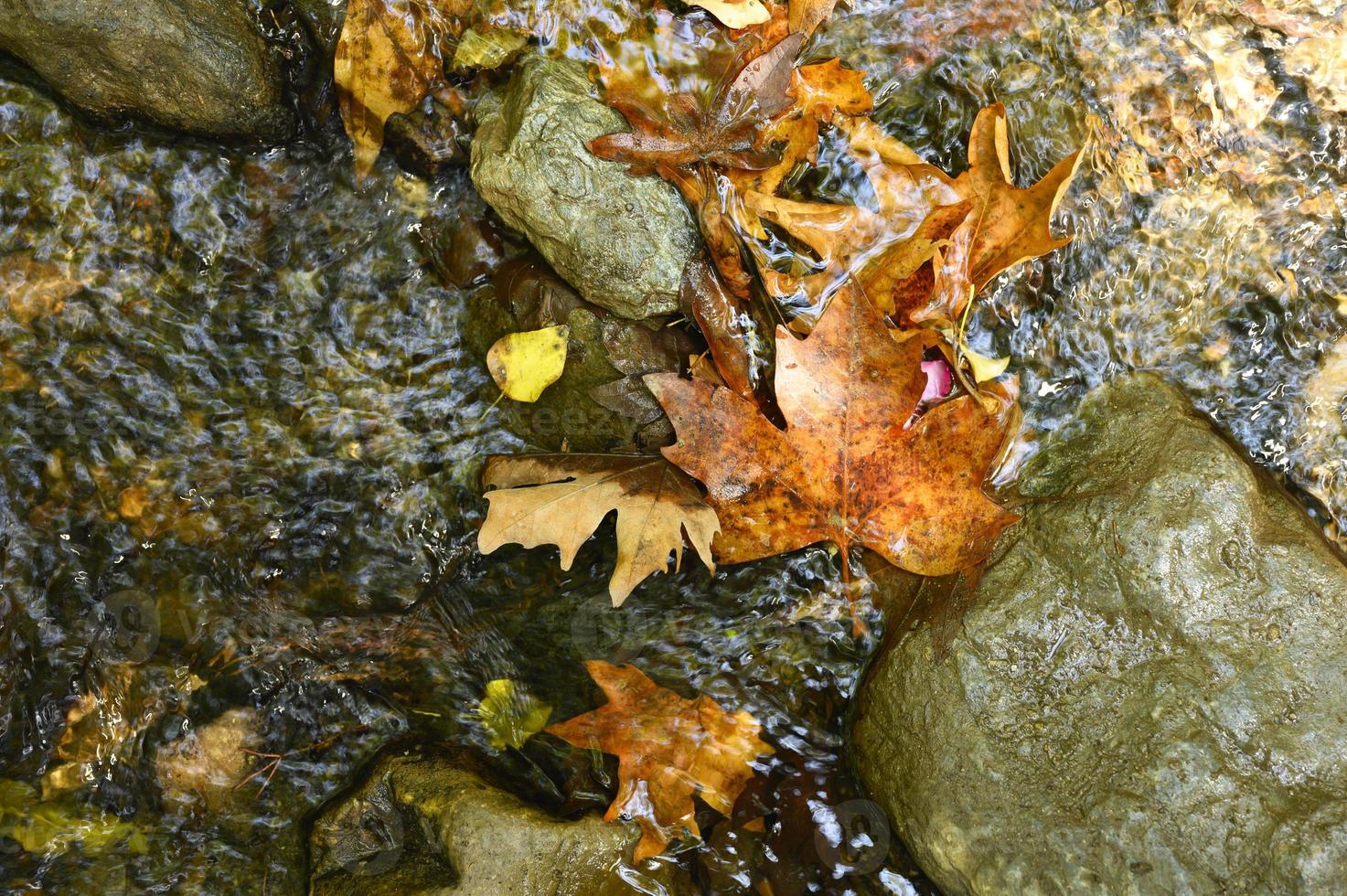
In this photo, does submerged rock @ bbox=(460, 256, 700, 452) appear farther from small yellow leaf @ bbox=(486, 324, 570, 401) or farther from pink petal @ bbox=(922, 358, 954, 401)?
pink petal @ bbox=(922, 358, 954, 401)

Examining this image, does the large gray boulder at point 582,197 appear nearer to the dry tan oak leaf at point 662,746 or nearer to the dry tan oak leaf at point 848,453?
the dry tan oak leaf at point 848,453

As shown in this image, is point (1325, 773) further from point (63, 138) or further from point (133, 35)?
point (63, 138)

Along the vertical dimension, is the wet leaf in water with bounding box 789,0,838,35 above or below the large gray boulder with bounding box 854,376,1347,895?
above

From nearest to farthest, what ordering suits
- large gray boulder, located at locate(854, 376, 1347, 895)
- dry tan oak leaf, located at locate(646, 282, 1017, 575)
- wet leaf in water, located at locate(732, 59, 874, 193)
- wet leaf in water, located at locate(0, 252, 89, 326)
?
1. large gray boulder, located at locate(854, 376, 1347, 895)
2. dry tan oak leaf, located at locate(646, 282, 1017, 575)
3. wet leaf in water, located at locate(732, 59, 874, 193)
4. wet leaf in water, located at locate(0, 252, 89, 326)

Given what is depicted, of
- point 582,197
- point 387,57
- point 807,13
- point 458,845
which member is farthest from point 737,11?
point 458,845

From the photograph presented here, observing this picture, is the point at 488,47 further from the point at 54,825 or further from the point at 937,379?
the point at 54,825

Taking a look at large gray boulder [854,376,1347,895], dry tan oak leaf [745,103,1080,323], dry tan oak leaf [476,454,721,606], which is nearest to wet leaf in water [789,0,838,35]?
dry tan oak leaf [745,103,1080,323]

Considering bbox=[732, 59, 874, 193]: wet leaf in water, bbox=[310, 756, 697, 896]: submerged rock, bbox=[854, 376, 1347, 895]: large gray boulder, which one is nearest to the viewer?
bbox=[854, 376, 1347, 895]: large gray boulder
